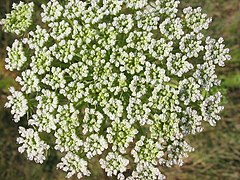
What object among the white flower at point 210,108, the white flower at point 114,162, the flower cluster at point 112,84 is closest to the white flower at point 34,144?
the flower cluster at point 112,84

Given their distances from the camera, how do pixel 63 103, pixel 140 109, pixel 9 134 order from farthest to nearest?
pixel 9 134
pixel 63 103
pixel 140 109

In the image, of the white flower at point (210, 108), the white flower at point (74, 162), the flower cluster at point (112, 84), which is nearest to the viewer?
the flower cluster at point (112, 84)

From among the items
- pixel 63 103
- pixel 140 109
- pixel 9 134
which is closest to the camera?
pixel 140 109

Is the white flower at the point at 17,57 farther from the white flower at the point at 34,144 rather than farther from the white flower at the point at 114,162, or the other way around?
the white flower at the point at 114,162

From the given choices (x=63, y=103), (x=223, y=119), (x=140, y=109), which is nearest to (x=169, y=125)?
(x=140, y=109)

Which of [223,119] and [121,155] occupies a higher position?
[223,119]

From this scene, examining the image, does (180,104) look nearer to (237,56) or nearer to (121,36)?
(121,36)

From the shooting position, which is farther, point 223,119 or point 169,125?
point 223,119

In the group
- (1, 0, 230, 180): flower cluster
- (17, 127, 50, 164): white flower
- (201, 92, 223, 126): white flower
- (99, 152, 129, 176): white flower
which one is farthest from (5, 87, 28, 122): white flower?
(201, 92, 223, 126): white flower
